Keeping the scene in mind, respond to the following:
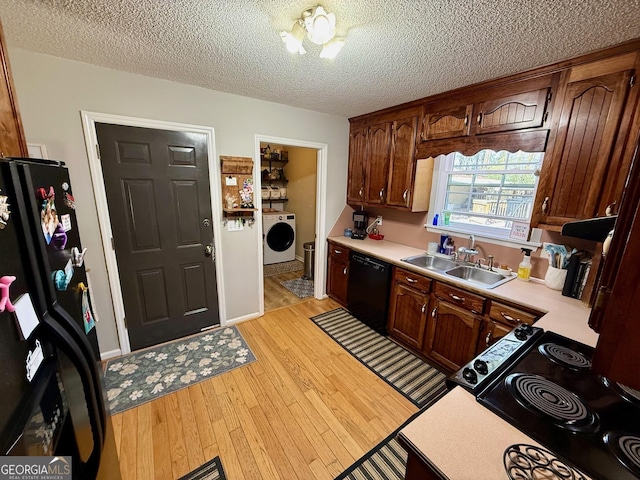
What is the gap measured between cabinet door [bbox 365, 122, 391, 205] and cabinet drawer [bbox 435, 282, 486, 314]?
1.22m

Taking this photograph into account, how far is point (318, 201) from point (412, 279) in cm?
151

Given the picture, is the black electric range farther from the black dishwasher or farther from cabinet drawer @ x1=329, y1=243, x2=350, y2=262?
cabinet drawer @ x1=329, y1=243, x2=350, y2=262

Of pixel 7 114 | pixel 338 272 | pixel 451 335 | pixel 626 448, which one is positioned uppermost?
pixel 7 114

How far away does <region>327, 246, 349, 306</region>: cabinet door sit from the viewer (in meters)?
3.18

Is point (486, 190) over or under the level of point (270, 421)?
over

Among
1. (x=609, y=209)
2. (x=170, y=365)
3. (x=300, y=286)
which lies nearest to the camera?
(x=609, y=209)

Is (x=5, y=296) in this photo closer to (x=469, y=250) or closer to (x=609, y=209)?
(x=609, y=209)

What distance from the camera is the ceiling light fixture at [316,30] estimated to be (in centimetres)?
119

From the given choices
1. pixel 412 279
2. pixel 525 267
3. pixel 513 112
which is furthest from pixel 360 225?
pixel 513 112

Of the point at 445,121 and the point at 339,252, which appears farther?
the point at 339,252

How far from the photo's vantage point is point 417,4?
3.82ft

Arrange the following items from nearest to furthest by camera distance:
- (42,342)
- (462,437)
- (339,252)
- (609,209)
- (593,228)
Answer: (42,342) → (462,437) → (593,228) → (609,209) → (339,252)

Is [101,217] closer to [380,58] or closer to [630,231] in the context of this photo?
[380,58]

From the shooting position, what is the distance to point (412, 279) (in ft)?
7.66
